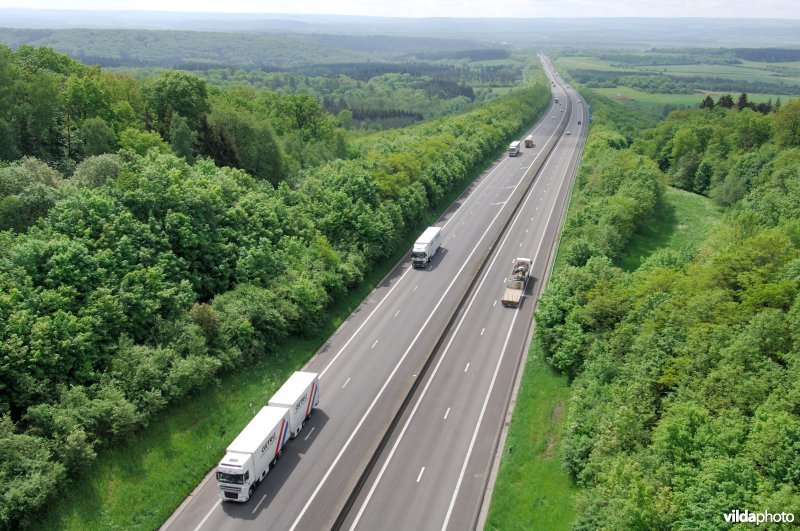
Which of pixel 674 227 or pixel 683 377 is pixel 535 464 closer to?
pixel 683 377

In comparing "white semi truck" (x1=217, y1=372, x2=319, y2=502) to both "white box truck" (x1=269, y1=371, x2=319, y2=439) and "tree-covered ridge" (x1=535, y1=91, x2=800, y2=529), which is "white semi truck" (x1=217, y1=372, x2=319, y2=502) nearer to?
"white box truck" (x1=269, y1=371, x2=319, y2=439)

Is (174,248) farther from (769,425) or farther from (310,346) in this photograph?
(769,425)

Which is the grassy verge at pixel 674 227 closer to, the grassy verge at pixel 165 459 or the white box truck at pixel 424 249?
the white box truck at pixel 424 249

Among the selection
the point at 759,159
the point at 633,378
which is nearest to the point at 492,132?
the point at 759,159

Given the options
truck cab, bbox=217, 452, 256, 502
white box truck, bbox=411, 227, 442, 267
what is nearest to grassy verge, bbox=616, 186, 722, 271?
white box truck, bbox=411, 227, 442, 267

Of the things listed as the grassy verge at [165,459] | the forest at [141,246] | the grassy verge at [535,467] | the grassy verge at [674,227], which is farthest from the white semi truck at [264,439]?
the grassy verge at [674,227]

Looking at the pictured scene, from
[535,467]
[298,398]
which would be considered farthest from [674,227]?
[298,398]
